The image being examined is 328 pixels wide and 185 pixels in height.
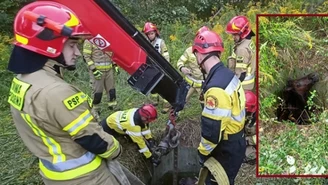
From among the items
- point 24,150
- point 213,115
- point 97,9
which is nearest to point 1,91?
point 24,150

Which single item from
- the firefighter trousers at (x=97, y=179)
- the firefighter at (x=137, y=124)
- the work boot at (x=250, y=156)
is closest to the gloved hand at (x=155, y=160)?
the firefighter at (x=137, y=124)

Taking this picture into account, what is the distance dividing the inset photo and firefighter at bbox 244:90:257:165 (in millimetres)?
156

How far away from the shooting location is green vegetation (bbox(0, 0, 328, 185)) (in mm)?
4215

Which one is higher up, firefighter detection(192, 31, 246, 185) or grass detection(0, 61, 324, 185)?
firefighter detection(192, 31, 246, 185)

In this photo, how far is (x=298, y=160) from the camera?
4.01m

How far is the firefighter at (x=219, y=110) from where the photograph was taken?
10.7ft

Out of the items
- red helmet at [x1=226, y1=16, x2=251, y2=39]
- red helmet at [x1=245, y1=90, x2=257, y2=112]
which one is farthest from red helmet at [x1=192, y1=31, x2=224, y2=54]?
red helmet at [x1=226, y1=16, x2=251, y2=39]

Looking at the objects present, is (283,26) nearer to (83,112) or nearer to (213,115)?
(213,115)

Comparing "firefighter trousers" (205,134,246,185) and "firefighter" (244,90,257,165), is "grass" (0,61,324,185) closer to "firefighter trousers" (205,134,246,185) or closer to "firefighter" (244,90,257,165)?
"firefighter" (244,90,257,165)

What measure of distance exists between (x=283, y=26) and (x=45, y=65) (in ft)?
17.6

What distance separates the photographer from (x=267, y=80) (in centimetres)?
581

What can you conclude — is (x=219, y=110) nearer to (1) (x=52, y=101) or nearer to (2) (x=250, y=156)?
(1) (x=52, y=101)

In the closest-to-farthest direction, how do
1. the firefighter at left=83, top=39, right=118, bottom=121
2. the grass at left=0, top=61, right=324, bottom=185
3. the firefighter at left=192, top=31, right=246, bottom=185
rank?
the firefighter at left=192, top=31, right=246, bottom=185 < the grass at left=0, top=61, right=324, bottom=185 < the firefighter at left=83, top=39, right=118, bottom=121

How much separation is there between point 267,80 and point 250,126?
0.75 metres
